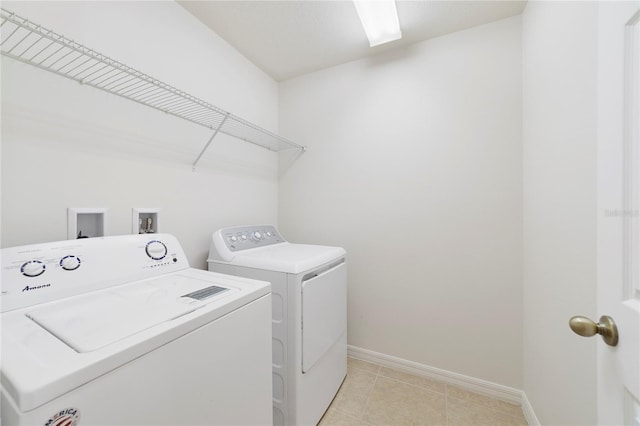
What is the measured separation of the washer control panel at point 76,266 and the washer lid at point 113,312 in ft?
0.17

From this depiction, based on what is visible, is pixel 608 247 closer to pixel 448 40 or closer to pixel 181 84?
pixel 448 40

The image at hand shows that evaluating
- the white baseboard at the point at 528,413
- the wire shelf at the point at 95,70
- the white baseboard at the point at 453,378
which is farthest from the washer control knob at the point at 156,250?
the white baseboard at the point at 528,413

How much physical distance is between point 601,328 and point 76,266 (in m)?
1.58

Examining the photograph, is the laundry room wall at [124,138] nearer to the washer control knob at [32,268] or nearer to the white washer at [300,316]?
the washer control knob at [32,268]

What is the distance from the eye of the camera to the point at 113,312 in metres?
0.76

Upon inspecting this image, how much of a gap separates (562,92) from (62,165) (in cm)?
220

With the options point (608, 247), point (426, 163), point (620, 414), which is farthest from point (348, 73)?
point (620, 414)

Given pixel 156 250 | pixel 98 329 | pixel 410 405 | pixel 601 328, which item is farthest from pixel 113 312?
pixel 410 405

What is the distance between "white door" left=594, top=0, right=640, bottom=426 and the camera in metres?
0.50

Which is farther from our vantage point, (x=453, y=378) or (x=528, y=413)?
(x=453, y=378)

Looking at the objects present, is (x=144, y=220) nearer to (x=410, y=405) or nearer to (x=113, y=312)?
(x=113, y=312)

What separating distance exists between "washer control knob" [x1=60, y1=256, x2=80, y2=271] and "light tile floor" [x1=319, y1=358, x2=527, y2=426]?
4.98ft

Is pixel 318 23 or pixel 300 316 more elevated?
pixel 318 23

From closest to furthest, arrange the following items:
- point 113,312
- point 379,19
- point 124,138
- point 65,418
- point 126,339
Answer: point 65,418
point 126,339
point 113,312
point 124,138
point 379,19
